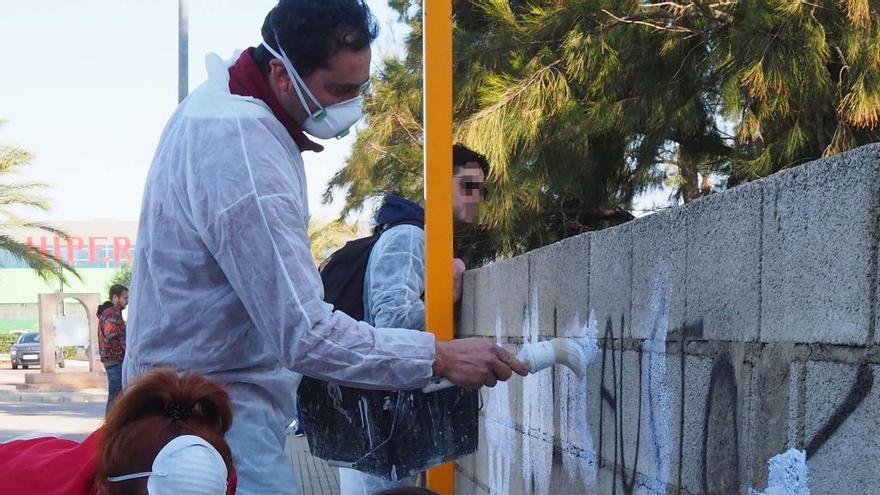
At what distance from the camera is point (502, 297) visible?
436 centimetres

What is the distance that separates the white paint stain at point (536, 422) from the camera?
11.8ft

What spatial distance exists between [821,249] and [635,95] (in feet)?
12.6

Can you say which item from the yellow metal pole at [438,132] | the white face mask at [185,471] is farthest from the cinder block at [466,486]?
the white face mask at [185,471]

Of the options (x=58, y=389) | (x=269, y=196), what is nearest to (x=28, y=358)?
(x=58, y=389)

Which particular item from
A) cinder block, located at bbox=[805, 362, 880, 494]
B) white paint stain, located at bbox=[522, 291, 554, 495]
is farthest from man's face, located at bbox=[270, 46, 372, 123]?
white paint stain, located at bbox=[522, 291, 554, 495]

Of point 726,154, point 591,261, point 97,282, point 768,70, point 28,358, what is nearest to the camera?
point 591,261

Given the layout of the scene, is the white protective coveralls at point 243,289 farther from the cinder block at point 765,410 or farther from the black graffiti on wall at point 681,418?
the cinder block at point 765,410

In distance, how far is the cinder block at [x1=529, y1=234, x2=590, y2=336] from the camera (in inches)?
126

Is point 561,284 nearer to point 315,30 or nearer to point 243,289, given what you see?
point 315,30

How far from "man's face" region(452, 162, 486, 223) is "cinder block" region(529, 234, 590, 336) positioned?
0.73 m

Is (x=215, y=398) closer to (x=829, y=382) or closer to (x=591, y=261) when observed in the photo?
(x=829, y=382)

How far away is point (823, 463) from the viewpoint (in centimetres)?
177

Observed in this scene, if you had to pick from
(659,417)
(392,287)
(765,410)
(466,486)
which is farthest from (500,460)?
(765,410)

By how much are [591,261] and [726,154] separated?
9.28 ft
